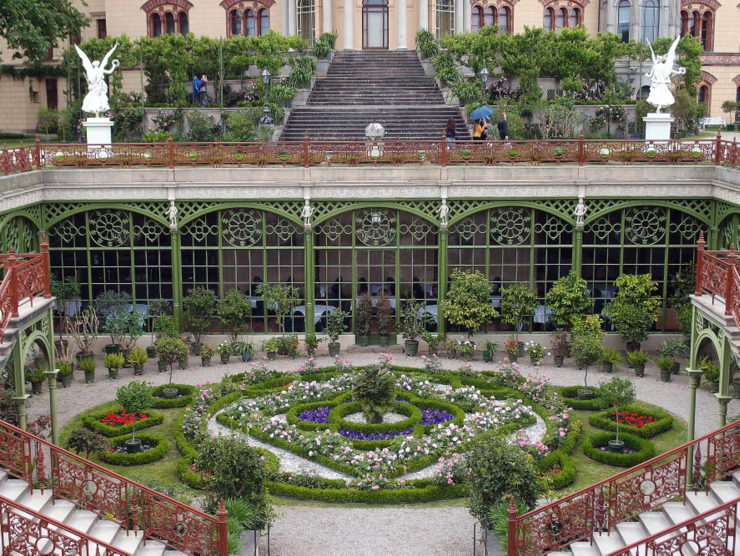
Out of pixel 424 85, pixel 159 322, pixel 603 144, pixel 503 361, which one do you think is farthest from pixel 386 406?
pixel 424 85

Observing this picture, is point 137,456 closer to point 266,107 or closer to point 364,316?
point 364,316

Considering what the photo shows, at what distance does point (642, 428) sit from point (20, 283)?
11.4 meters

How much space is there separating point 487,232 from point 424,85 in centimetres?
1354

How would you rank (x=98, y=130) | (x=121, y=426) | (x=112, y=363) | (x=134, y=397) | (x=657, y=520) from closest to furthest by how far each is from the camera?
1. (x=657, y=520)
2. (x=121, y=426)
3. (x=134, y=397)
4. (x=112, y=363)
5. (x=98, y=130)

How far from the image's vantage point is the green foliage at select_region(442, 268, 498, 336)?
2527 cm

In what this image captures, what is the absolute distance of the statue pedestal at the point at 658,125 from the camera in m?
27.5

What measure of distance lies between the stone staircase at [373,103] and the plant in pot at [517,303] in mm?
7273

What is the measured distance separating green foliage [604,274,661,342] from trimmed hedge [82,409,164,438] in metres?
11.1

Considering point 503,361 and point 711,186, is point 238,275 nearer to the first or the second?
point 503,361

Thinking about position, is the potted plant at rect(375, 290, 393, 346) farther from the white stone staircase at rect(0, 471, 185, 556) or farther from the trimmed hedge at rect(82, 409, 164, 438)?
the white stone staircase at rect(0, 471, 185, 556)

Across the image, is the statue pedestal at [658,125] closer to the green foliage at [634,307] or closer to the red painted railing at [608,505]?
the green foliage at [634,307]

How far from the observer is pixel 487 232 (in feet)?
84.8

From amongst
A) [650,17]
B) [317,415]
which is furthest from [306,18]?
[317,415]

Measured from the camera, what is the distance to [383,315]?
84.8 ft
